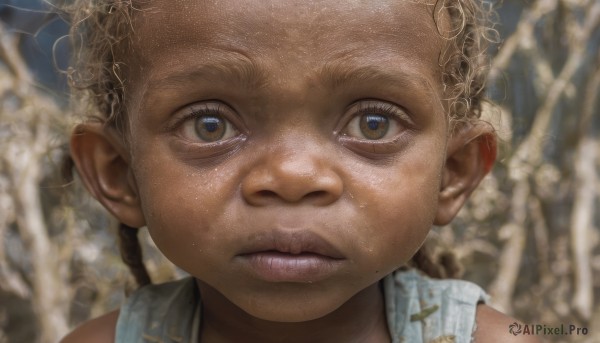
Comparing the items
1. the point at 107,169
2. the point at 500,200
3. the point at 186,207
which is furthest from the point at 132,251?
the point at 500,200

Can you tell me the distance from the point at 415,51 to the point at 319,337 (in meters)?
0.72

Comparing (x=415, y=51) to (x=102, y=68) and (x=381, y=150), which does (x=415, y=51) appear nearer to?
(x=381, y=150)

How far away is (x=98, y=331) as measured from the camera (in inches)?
88.4

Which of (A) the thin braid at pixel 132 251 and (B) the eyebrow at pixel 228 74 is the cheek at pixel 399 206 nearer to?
(B) the eyebrow at pixel 228 74

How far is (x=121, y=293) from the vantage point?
10.5 ft

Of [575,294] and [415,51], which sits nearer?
[415,51]

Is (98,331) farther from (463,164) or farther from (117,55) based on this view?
(463,164)

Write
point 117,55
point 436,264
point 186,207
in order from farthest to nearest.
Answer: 1. point 436,264
2. point 117,55
3. point 186,207

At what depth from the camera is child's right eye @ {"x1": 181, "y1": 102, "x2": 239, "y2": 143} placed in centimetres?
175

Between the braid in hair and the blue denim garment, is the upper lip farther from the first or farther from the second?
the braid in hair

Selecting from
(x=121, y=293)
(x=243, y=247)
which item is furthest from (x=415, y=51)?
(x=121, y=293)

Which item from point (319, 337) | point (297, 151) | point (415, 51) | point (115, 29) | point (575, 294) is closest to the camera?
point (297, 151)

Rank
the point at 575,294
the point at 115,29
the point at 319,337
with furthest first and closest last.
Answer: the point at 575,294 < the point at 319,337 < the point at 115,29

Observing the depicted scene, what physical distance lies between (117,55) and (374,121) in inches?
23.3
